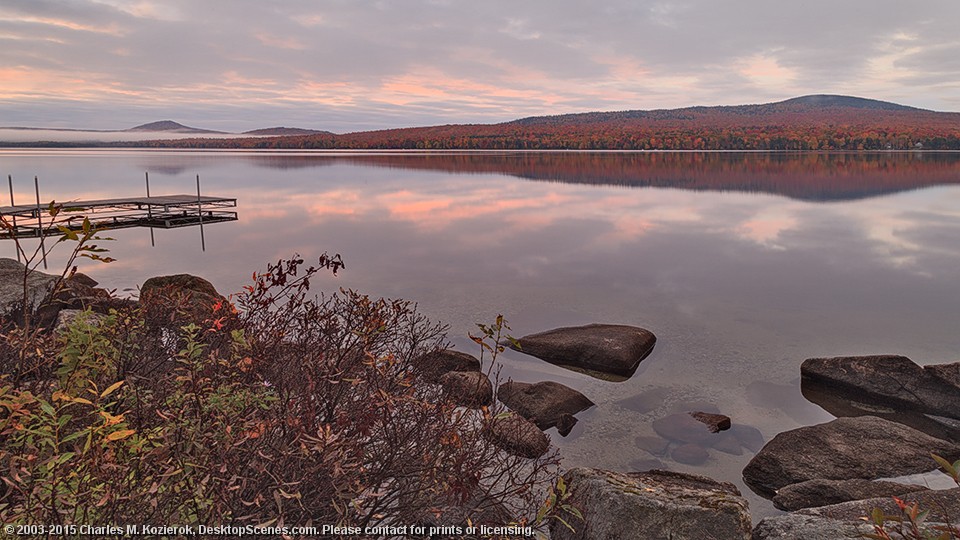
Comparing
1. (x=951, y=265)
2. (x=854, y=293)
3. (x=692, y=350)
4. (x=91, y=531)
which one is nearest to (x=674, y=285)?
(x=854, y=293)

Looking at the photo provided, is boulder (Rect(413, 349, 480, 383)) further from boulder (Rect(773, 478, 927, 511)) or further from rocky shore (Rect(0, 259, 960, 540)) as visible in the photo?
boulder (Rect(773, 478, 927, 511))

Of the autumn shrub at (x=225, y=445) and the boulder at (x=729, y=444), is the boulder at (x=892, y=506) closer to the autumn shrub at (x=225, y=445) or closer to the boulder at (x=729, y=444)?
the boulder at (x=729, y=444)

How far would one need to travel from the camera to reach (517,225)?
46625 millimetres

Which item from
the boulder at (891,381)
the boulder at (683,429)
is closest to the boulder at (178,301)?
the boulder at (683,429)

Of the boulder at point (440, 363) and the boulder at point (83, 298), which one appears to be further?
the boulder at point (83, 298)

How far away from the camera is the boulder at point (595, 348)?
581 inches

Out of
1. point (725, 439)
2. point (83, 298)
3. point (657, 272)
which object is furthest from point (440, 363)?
point (657, 272)

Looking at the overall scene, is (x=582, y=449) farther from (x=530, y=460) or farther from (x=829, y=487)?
(x=829, y=487)

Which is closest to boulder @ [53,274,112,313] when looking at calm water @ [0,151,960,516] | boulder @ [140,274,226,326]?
boulder @ [140,274,226,326]

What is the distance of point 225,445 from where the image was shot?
4.53m

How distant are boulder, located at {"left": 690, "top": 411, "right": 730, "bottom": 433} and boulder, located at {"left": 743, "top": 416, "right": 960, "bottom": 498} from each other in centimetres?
128

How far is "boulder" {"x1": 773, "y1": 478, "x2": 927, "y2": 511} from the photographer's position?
831cm

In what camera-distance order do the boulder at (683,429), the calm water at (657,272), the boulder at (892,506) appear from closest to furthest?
the boulder at (892,506)
the boulder at (683,429)
the calm water at (657,272)

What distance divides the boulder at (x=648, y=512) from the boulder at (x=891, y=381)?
310 inches
